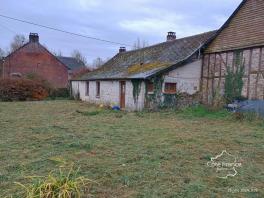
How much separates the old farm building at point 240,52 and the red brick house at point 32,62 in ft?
76.9

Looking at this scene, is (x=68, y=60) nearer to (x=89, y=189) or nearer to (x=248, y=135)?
(x=248, y=135)

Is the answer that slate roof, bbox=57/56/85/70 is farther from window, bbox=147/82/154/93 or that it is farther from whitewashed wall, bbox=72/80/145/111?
window, bbox=147/82/154/93

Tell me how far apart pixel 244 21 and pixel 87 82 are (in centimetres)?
1458

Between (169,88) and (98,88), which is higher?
(169,88)

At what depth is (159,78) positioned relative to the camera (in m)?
18.1

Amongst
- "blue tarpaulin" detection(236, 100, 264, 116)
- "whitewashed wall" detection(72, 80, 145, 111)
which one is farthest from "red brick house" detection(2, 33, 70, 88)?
"blue tarpaulin" detection(236, 100, 264, 116)

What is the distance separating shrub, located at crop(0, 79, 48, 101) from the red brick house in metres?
8.25

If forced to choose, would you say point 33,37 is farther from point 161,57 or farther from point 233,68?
point 233,68

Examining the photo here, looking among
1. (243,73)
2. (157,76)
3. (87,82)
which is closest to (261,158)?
(243,73)


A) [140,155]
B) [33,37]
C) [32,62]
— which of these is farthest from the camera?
[32,62]

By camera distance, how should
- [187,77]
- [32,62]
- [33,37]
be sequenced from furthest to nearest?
[32,62] < [33,37] < [187,77]

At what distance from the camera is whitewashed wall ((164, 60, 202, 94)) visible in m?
18.4

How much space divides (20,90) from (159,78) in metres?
15.4

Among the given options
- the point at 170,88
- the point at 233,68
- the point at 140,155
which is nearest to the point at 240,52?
the point at 233,68
